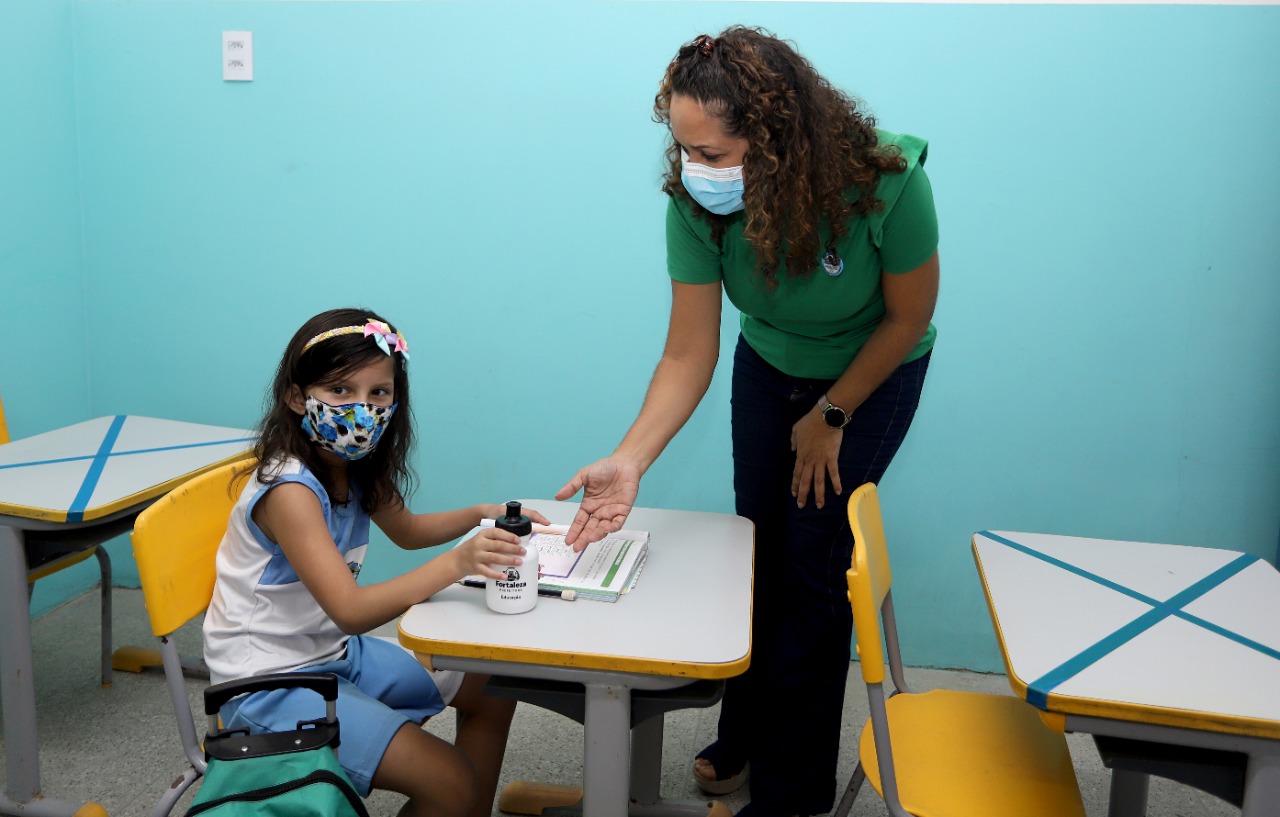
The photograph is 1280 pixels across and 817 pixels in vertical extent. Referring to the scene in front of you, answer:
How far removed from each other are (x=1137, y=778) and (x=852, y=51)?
1770 millimetres

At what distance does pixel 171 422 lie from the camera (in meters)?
2.57

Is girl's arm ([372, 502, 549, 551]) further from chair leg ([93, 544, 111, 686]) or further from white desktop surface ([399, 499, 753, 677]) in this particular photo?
chair leg ([93, 544, 111, 686])

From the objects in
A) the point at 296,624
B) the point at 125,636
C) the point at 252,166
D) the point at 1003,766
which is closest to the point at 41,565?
the point at 125,636

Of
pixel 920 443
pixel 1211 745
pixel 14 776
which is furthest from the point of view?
pixel 920 443

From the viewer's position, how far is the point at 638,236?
2.77 m

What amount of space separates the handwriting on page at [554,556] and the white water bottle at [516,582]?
4.5 inches

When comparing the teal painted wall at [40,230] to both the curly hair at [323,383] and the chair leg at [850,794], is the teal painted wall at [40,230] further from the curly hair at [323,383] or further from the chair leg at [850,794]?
the chair leg at [850,794]

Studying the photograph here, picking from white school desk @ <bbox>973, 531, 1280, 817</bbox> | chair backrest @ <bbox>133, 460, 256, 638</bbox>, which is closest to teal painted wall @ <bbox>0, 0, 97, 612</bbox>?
chair backrest @ <bbox>133, 460, 256, 638</bbox>

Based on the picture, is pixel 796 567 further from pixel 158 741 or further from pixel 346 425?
pixel 158 741

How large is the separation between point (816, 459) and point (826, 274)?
34cm

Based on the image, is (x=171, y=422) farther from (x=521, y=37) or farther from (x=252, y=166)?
(x=521, y=37)

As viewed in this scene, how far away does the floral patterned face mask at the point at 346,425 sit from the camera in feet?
5.20

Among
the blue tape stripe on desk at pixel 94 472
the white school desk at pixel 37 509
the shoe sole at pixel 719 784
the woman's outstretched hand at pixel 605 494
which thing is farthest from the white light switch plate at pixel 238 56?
the shoe sole at pixel 719 784

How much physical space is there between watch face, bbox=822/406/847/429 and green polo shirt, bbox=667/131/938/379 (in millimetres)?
93
